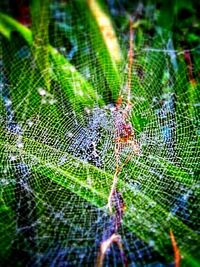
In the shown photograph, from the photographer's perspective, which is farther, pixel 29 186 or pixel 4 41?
pixel 4 41

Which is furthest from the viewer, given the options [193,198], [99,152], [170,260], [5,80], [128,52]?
[128,52]

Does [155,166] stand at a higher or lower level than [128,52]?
lower

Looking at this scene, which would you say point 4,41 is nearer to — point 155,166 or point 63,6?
point 63,6

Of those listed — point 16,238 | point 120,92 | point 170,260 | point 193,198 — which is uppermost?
point 120,92

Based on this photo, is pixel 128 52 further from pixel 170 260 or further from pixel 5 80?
pixel 170 260

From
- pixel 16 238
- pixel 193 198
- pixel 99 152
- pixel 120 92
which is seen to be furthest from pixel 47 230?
pixel 120 92

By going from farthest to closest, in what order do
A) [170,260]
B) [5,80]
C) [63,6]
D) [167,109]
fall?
[63,6] < [5,80] < [167,109] < [170,260]

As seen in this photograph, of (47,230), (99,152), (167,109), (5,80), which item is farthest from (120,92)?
(47,230)
